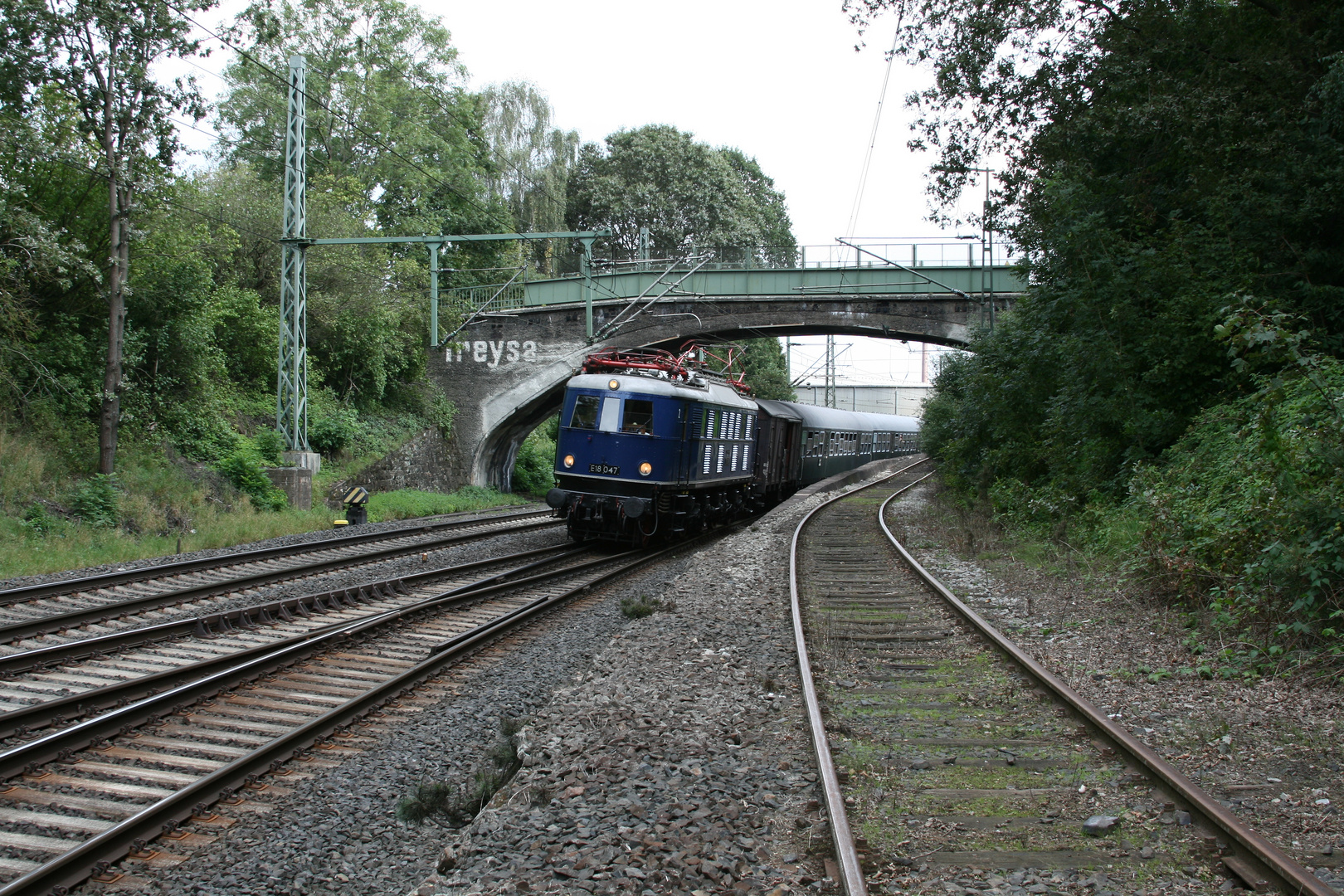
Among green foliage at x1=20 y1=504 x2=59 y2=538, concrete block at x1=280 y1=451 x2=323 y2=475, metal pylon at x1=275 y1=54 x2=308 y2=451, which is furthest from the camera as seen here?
concrete block at x1=280 y1=451 x2=323 y2=475

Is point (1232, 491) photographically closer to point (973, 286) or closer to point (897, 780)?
point (897, 780)

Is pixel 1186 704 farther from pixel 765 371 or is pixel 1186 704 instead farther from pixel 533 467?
pixel 765 371

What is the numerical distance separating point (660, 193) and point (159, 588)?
40.9m

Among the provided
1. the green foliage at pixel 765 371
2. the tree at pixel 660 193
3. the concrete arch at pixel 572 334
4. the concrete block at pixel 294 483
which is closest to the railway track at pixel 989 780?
the concrete block at pixel 294 483

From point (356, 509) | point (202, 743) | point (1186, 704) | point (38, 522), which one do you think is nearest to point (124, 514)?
point (38, 522)

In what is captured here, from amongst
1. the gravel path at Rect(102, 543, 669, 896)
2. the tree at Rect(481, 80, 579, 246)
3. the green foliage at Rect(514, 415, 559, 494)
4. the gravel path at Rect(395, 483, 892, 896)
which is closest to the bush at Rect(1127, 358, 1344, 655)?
the gravel path at Rect(395, 483, 892, 896)

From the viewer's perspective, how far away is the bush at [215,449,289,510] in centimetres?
1825

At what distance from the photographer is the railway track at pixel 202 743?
4.58 metres

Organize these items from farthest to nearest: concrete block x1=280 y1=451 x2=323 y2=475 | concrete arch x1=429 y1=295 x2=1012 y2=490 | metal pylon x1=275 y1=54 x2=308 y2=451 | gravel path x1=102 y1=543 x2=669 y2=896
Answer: concrete arch x1=429 y1=295 x2=1012 y2=490 < concrete block x1=280 y1=451 x2=323 y2=475 < metal pylon x1=275 y1=54 x2=308 y2=451 < gravel path x1=102 y1=543 x2=669 y2=896

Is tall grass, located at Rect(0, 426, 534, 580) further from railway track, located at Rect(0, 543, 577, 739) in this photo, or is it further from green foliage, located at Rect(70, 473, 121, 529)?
railway track, located at Rect(0, 543, 577, 739)

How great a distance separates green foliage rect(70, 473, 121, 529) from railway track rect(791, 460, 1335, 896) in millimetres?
12615

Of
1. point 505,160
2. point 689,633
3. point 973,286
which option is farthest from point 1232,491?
point 505,160

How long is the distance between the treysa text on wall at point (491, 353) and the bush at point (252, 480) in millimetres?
11068

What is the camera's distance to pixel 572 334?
92.9ft
